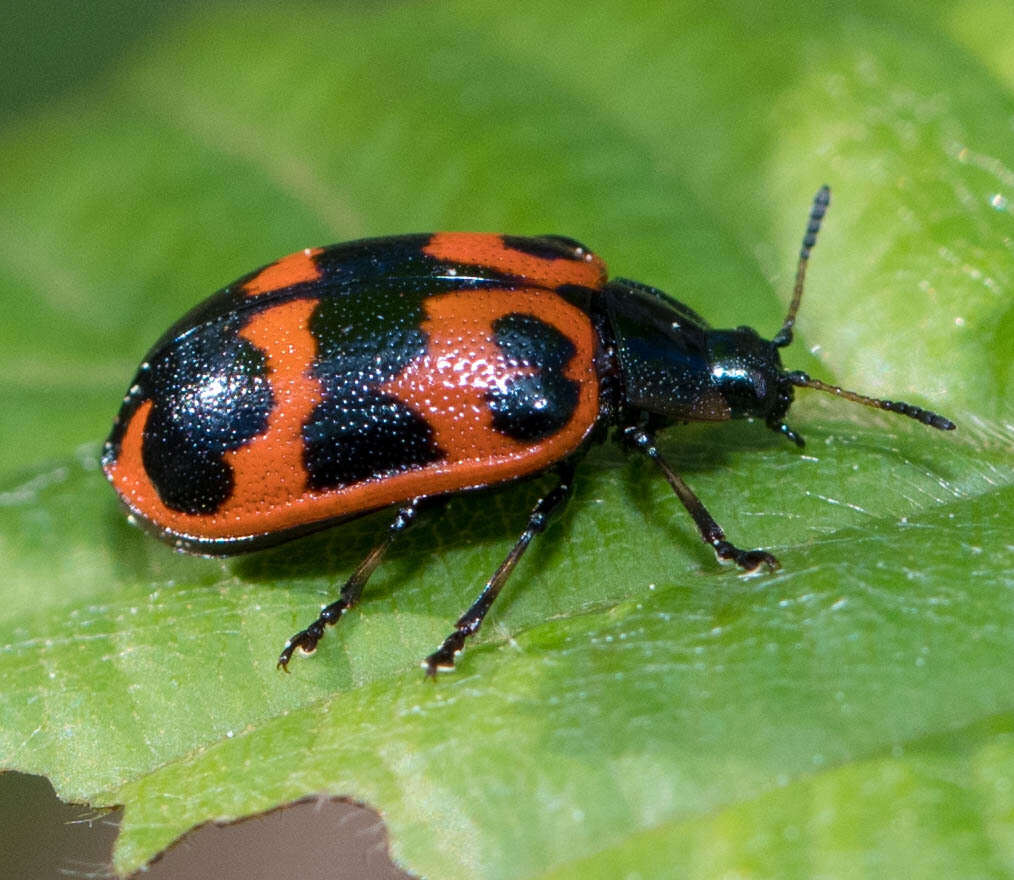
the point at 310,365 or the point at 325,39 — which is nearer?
the point at 310,365

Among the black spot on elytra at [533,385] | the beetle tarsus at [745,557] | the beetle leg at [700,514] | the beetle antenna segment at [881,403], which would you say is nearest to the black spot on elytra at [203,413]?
the black spot on elytra at [533,385]

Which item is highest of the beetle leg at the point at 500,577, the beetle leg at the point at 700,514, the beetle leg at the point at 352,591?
the beetle leg at the point at 700,514

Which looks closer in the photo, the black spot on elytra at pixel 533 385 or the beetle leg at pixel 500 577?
the beetle leg at pixel 500 577

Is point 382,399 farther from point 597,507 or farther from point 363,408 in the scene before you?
point 597,507

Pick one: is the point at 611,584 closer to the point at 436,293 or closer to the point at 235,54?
the point at 436,293

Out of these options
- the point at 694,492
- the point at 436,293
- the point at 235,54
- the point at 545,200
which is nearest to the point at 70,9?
the point at 235,54

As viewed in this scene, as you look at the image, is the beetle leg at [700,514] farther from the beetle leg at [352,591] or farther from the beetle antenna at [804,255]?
the beetle leg at [352,591]

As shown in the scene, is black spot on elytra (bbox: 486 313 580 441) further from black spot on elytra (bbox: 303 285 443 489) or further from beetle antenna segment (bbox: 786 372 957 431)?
beetle antenna segment (bbox: 786 372 957 431)
